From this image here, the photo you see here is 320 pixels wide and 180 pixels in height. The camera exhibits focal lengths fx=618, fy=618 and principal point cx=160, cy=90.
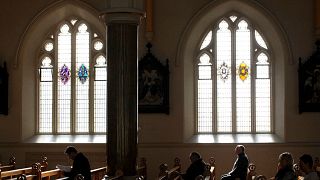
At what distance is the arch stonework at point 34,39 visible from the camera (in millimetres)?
15414

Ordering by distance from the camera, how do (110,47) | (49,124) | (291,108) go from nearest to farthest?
(110,47) → (291,108) → (49,124)

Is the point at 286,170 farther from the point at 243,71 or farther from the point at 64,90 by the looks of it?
the point at 64,90

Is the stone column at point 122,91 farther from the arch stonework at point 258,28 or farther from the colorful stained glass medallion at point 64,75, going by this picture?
the colorful stained glass medallion at point 64,75

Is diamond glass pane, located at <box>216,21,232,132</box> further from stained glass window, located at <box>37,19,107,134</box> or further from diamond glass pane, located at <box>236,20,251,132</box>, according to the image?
stained glass window, located at <box>37,19,107,134</box>

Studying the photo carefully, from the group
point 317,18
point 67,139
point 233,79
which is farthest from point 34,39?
point 317,18

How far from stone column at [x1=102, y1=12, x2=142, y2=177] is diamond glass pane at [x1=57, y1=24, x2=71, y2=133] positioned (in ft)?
19.0

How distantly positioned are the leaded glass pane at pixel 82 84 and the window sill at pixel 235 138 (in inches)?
112

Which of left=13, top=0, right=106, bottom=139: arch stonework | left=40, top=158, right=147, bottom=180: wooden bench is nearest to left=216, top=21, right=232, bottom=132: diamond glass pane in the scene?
left=13, top=0, right=106, bottom=139: arch stonework

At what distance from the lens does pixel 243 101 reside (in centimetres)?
1551

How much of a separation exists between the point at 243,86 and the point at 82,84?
13.5ft

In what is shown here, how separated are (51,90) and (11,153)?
1921mm

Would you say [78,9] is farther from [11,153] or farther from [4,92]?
[11,153]

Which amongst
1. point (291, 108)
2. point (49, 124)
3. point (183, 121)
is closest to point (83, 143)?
point (49, 124)

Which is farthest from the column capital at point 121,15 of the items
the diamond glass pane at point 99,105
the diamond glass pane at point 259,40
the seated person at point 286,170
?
the diamond glass pane at point 259,40
